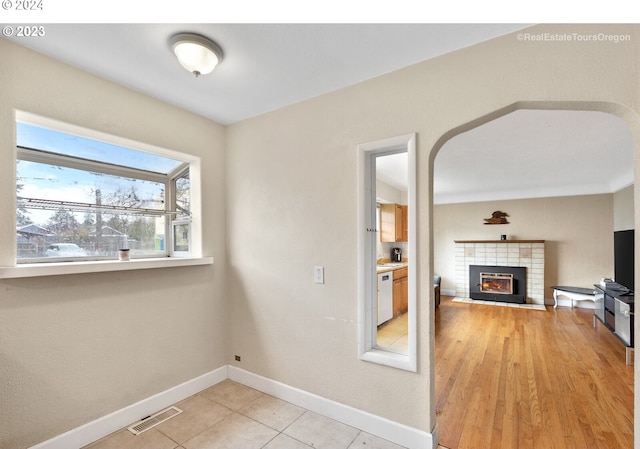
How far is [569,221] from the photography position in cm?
650

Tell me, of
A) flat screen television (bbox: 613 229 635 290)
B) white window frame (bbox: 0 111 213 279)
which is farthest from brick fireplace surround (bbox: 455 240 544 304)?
white window frame (bbox: 0 111 213 279)

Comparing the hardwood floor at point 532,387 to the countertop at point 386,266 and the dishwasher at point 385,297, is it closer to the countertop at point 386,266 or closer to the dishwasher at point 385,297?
the dishwasher at point 385,297

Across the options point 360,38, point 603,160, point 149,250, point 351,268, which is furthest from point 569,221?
point 149,250

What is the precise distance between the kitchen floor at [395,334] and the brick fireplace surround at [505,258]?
6057 mm

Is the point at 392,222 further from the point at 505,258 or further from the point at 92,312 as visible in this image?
the point at 505,258

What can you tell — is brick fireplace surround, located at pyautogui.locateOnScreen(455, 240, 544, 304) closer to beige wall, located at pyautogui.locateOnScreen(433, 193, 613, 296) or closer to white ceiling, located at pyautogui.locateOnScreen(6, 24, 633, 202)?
beige wall, located at pyautogui.locateOnScreen(433, 193, 613, 296)

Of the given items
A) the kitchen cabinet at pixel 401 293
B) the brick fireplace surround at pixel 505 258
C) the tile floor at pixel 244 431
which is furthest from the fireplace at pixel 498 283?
the tile floor at pixel 244 431

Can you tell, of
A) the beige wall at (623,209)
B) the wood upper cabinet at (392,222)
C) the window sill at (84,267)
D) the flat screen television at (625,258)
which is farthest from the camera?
the beige wall at (623,209)

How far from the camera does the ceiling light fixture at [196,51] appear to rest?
1.64 meters

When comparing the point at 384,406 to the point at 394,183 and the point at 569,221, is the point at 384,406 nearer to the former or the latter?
the point at 394,183

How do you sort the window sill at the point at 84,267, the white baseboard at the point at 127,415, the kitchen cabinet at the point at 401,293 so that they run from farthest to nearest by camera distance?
the kitchen cabinet at the point at 401,293 < the white baseboard at the point at 127,415 < the window sill at the point at 84,267

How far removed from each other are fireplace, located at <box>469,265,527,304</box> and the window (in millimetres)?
6856

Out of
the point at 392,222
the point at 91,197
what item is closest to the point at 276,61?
the point at 392,222
